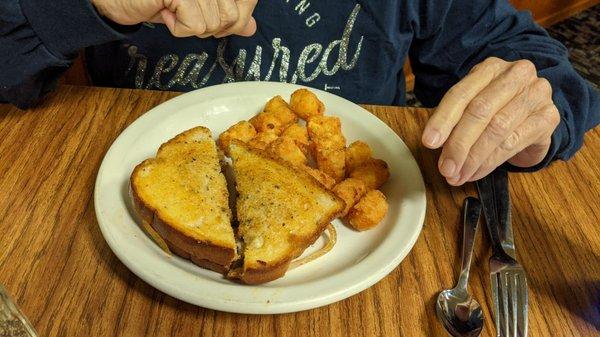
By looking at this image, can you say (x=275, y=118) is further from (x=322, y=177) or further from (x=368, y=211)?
(x=368, y=211)

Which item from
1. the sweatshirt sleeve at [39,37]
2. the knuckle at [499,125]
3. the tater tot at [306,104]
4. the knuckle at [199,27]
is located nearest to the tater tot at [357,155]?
the tater tot at [306,104]

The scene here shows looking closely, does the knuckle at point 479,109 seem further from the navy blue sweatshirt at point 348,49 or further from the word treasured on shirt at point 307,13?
the word treasured on shirt at point 307,13

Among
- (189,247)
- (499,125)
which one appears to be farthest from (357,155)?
(189,247)

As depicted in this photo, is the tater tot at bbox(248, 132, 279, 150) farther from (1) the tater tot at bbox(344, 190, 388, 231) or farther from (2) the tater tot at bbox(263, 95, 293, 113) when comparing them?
(1) the tater tot at bbox(344, 190, 388, 231)

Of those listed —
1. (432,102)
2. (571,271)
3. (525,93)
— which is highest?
(525,93)

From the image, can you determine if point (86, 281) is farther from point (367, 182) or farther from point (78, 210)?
point (367, 182)

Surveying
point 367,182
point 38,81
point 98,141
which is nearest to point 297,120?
point 367,182
